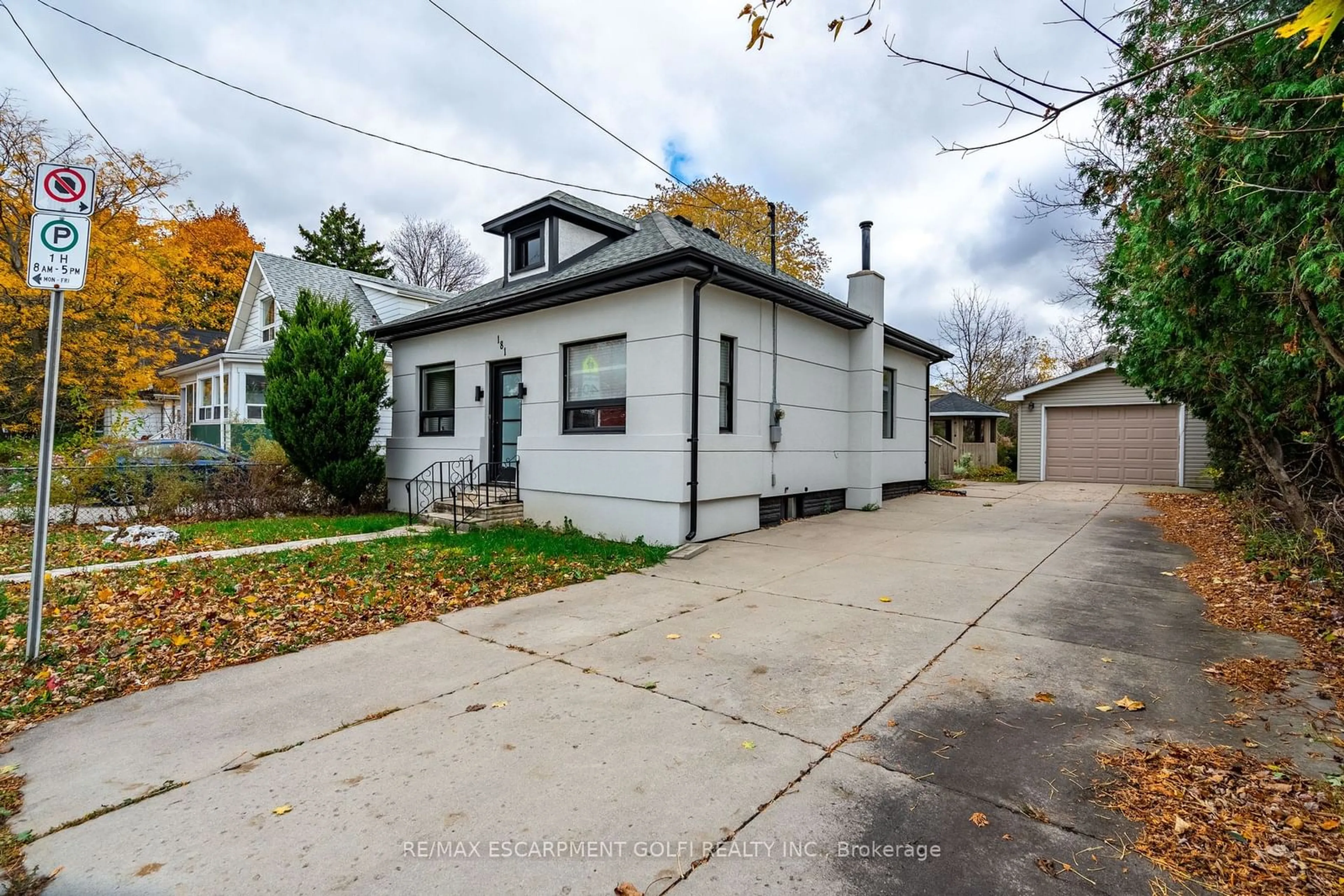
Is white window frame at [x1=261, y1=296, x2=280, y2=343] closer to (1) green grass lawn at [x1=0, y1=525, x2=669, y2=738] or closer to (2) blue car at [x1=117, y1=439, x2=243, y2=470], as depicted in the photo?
(2) blue car at [x1=117, y1=439, x2=243, y2=470]

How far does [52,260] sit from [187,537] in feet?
19.1

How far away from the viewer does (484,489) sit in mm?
9992

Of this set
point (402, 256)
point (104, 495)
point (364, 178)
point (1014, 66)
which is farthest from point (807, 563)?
point (402, 256)

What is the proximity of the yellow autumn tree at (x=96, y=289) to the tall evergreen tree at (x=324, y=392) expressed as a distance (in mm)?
5588

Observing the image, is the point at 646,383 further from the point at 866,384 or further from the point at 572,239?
the point at 866,384

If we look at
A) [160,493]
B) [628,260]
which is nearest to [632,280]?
[628,260]

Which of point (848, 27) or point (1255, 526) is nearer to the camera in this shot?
point (848, 27)

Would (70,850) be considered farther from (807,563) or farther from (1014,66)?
(807,563)

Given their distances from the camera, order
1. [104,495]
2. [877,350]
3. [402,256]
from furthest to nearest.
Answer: [402,256]
[877,350]
[104,495]

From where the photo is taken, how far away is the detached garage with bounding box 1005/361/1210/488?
15609 millimetres

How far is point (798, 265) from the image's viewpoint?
77.5 feet

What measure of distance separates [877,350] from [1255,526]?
581 cm

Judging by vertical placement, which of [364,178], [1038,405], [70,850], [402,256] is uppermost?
[402,256]

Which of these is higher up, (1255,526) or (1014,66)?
(1014,66)
